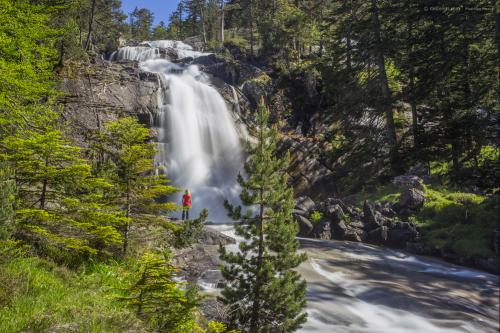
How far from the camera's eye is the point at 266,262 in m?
7.52

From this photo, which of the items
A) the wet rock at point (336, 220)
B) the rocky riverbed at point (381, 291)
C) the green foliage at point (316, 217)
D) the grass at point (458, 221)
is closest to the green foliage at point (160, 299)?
the rocky riverbed at point (381, 291)

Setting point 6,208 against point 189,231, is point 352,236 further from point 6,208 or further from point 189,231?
point 6,208

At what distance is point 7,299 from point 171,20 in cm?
9461

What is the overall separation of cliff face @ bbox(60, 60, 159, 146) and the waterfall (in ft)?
3.97

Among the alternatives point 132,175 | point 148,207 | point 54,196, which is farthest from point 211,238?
point 54,196

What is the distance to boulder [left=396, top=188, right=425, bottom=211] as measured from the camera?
830 inches

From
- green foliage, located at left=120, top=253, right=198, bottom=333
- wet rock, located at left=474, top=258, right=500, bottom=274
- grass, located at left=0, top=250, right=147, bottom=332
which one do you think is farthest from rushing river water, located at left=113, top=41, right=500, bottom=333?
green foliage, located at left=120, top=253, right=198, bottom=333

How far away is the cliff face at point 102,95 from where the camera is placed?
953 inches

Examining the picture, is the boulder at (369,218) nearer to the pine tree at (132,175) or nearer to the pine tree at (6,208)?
the pine tree at (132,175)

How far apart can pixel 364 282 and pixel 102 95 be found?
21087 mm

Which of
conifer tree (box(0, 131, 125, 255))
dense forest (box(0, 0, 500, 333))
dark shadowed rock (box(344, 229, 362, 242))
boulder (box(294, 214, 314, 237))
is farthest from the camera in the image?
boulder (box(294, 214, 314, 237))

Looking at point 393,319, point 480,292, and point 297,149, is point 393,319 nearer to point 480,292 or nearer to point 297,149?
point 480,292

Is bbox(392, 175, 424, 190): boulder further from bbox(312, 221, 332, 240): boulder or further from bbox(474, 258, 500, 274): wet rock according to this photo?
bbox(474, 258, 500, 274): wet rock

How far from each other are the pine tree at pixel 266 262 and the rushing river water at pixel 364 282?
70.0 inches
